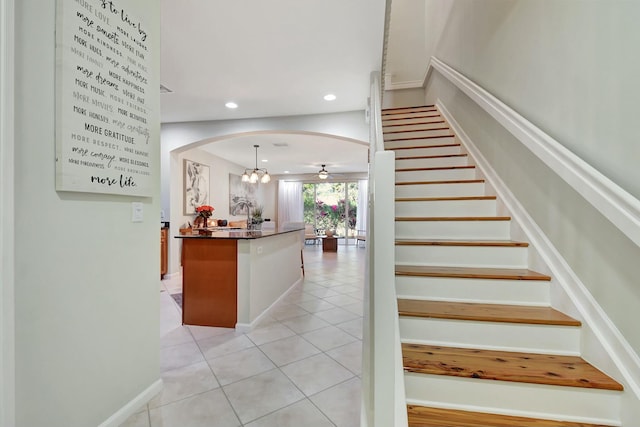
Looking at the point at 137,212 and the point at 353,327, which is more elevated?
the point at 137,212

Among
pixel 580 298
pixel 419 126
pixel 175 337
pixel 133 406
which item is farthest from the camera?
pixel 419 126

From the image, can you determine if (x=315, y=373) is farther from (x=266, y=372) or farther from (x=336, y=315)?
(x=336, y=315)

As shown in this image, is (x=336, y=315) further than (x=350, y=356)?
Yes

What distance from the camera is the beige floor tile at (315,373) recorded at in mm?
1896

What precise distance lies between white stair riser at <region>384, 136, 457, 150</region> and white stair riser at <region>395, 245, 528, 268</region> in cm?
170

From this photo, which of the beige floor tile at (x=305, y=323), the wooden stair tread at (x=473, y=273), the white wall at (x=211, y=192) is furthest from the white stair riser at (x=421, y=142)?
the white wall at (x=211, y=192)

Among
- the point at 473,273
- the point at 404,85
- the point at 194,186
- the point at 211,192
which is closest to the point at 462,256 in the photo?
the point at 473,273

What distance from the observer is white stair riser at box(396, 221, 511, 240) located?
6.92 ft

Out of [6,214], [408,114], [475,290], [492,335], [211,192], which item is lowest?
[492,335]

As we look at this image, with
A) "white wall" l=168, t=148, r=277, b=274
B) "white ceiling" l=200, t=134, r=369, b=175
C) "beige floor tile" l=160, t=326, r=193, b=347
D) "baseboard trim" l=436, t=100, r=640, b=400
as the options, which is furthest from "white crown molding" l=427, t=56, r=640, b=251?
"white wall" l=168, t=148, r=277, b=274

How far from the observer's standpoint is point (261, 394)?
5.96ft

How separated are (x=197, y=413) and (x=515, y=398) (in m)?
1.64

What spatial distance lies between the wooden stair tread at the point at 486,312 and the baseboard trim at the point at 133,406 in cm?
160

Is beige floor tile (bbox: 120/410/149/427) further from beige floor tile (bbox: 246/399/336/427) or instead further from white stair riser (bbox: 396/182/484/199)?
white stair riser (bbox: 396/182/484/199)
